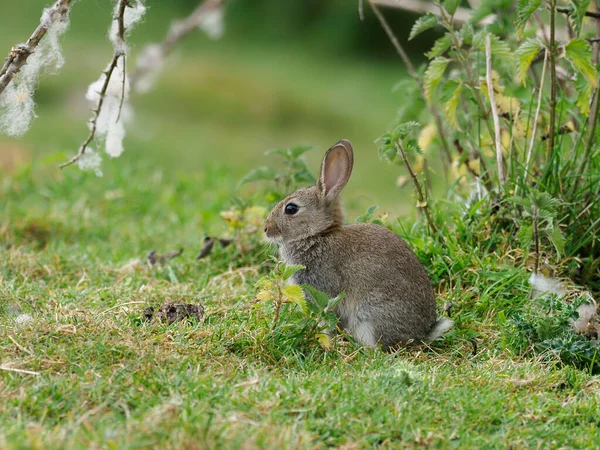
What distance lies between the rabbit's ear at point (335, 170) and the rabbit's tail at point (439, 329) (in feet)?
2.68

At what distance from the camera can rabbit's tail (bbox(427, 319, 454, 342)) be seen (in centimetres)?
376

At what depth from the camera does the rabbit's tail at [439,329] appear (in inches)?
148

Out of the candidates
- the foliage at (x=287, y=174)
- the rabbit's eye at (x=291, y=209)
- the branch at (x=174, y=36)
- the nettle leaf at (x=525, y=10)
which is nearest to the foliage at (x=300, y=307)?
the rabbit's eye at (x=291, y=209)

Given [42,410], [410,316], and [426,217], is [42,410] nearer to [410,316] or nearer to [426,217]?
[410,316]

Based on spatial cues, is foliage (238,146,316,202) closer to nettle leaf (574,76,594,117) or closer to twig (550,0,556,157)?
twig (550,0,556,157)

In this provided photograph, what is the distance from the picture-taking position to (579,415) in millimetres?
3018

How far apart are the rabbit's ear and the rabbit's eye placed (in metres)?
0.15

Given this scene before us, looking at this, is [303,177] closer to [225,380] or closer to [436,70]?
[436,70]

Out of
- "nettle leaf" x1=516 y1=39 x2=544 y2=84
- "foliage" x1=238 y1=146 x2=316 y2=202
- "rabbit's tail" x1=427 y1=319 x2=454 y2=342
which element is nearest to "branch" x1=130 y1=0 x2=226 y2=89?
"foliage" x1=238 y1=146 x2=316 y2=202

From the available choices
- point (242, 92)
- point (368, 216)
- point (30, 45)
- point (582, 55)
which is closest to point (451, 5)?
point (582, 55)

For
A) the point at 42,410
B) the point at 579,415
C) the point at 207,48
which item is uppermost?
the point at 207,48

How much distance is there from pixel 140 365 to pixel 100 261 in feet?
6.23

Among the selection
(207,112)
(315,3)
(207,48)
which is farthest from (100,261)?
(315,3)

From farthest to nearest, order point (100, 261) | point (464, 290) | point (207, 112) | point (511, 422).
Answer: point (207, 112), point (100, 261), point (464, 290), point (511, 422)
